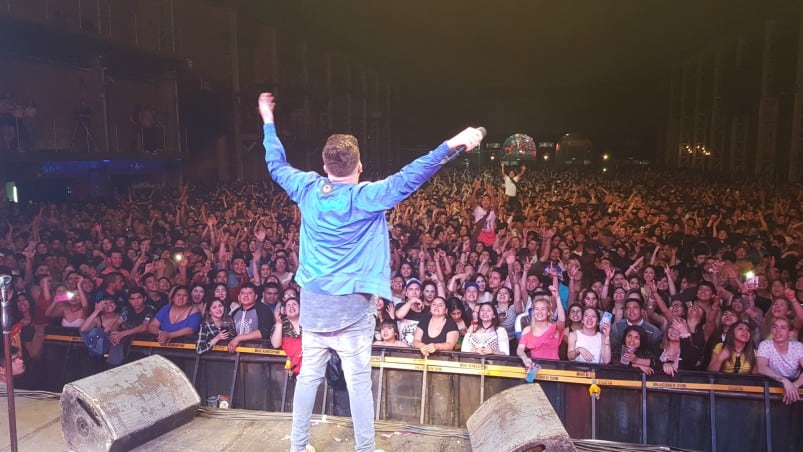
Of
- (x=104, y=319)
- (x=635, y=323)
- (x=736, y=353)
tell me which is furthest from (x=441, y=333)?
(x=104, y=319)

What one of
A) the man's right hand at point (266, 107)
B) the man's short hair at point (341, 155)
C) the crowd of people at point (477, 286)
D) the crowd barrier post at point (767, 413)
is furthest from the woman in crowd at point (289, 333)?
the crowd barrier post at point (767, 413)

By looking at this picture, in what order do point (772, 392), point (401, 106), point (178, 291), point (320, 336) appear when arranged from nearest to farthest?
point (320, 336) < point (772, 392) < point (178, 291) < point (401, 106)

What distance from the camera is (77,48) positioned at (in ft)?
49.9

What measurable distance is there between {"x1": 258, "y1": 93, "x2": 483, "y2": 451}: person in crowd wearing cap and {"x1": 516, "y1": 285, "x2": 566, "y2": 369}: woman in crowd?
2571mm

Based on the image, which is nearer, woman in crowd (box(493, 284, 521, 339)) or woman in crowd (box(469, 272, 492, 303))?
woman in crowd (box(493, 284, 521, 339))

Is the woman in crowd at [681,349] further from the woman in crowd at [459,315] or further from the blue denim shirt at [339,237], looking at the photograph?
the blue denim shirt at [339,237]

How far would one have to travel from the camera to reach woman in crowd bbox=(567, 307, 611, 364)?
5418 millimetres

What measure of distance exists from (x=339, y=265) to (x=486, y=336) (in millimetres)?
2965

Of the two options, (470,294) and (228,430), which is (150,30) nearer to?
(470,294)

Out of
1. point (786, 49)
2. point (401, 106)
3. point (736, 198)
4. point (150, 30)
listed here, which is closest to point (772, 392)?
point (736, 198)

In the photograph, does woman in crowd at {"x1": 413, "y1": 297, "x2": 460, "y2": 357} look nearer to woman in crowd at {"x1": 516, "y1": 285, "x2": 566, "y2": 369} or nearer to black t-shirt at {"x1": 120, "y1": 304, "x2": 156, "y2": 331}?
woman in crowd at {"x1": 516, "y1": 285, "x2": 566, "y2": 369}

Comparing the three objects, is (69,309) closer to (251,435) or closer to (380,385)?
(380,385)

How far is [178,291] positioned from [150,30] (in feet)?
48.6

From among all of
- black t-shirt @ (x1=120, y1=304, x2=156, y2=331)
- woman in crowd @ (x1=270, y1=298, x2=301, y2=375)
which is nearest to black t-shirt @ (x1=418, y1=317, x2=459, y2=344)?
woman in crowd @ (x1=270, y1=298, x2=301, y2=375)
